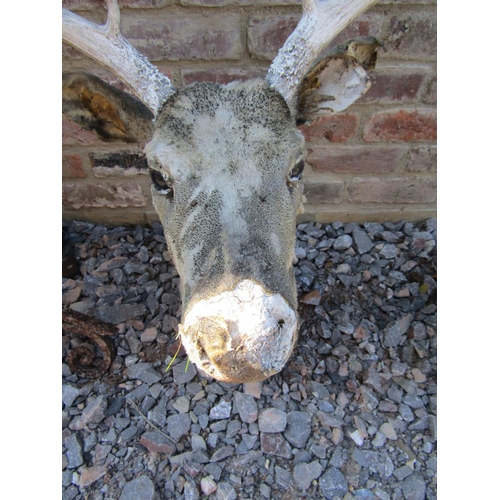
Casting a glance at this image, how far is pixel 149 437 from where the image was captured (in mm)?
2033

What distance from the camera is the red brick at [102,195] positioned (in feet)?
10.1

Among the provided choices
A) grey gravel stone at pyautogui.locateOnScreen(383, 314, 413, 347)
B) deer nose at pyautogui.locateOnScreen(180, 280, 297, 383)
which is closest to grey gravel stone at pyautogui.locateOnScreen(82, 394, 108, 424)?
deer nose at pyautogui.locateOnScreen(180, 280, 297, 383)

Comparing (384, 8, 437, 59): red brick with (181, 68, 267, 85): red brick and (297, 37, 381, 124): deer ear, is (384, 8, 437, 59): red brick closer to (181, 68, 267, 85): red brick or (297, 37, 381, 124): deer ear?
(297, 37, 381, 124): deer ear

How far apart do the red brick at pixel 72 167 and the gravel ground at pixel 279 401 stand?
2.05ft

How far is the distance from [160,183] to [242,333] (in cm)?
92

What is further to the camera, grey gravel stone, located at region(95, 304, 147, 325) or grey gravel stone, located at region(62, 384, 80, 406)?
grey gravel stone, located at region(95, 304, 147, 325)

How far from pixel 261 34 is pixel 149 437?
7.38 feet

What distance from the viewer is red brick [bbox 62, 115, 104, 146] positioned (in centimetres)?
275

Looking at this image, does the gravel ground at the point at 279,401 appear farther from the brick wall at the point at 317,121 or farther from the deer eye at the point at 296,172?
the deer eye at the point at 296,172

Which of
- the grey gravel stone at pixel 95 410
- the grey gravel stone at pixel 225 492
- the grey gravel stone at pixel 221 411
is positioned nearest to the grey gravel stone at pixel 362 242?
the grey gravel stone at pixel 221 411

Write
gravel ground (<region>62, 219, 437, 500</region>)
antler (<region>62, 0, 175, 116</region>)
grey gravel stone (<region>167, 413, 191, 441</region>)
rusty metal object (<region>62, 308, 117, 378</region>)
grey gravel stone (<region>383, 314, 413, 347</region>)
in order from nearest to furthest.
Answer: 1. antler (<region>62, 0, 175, 116</region>)
2. gravel ground (<region>62, 219, 437, 500</region>)
3. grey gravel stone (<region>167, 413, 191, 441</region>)
4. rusty metal object (<region>62, 308, 117, 378</region>)
5. grey gravel stone (<region>383, 314, 413, 347</region>)

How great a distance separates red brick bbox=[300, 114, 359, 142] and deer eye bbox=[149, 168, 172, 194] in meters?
1.27

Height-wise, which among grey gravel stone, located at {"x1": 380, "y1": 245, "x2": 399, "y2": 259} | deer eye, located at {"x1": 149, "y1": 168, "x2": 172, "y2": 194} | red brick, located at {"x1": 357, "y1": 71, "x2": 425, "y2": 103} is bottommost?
grey gravel stone, located at {"x1": 380, "y1": 245, "x2": 399, "y2": 259}

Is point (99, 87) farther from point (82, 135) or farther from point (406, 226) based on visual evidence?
point (406, 226)
